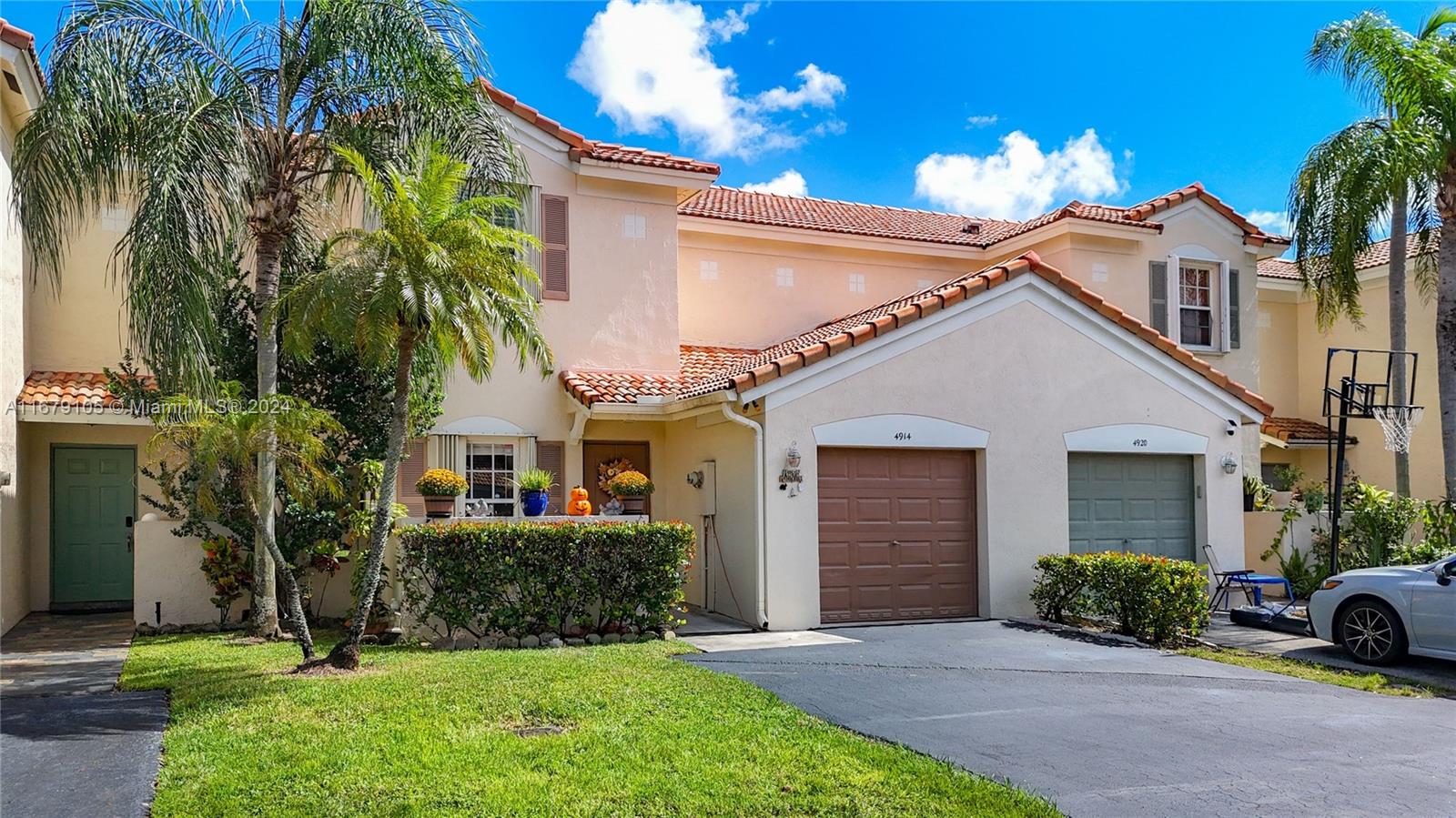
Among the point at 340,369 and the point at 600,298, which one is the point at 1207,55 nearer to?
the point at 600,298

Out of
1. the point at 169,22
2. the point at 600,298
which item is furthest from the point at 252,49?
the point at 600,298

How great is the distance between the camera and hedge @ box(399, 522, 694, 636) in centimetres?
1173

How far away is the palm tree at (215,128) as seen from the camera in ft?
35.3

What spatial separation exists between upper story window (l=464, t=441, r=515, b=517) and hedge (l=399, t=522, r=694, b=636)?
11.0ft

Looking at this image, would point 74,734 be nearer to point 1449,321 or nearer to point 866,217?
point 866,217

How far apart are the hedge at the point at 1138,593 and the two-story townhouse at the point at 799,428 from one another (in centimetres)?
89

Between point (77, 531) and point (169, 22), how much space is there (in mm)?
7933

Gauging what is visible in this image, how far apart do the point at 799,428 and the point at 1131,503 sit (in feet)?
18.3

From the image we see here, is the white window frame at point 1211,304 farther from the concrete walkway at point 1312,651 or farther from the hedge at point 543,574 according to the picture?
the hedge at point 543,574

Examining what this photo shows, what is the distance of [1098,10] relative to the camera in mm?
15414

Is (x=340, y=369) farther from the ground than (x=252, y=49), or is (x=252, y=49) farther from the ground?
(x=252, y=49)

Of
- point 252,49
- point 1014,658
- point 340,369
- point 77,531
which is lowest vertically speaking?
point 1014,658

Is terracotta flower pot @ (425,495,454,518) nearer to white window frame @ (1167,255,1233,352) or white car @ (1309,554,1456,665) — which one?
white car @ (1309,554,1456,665)

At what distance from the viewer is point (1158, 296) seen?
66.5 feet
